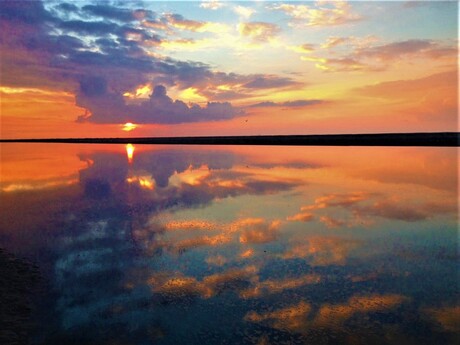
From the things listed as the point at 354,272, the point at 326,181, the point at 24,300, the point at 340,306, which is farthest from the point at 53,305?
the point at 326,181

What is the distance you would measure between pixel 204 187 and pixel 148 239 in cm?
1447

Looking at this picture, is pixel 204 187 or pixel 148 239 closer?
pixel 148 239

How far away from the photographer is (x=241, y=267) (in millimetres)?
13422

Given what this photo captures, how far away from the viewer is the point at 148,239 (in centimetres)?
1681

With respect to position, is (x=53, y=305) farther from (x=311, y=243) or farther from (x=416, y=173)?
(x=416, y=173)

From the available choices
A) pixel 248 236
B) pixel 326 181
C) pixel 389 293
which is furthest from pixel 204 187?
pixel 389 293

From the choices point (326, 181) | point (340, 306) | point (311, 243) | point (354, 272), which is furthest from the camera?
point (326, 181)

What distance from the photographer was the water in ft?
31.6

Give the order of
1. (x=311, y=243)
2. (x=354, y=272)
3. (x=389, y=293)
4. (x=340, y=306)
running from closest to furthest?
(x=340, y=306), (x=389, y=293), (x=354, y=272), (x=311, y=243)

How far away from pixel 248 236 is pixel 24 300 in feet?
30.3

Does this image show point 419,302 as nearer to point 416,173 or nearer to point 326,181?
point 326,181

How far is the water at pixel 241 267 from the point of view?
964cm

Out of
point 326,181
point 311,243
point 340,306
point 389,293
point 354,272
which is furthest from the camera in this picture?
point 326,181

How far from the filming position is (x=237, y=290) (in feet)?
38.3
